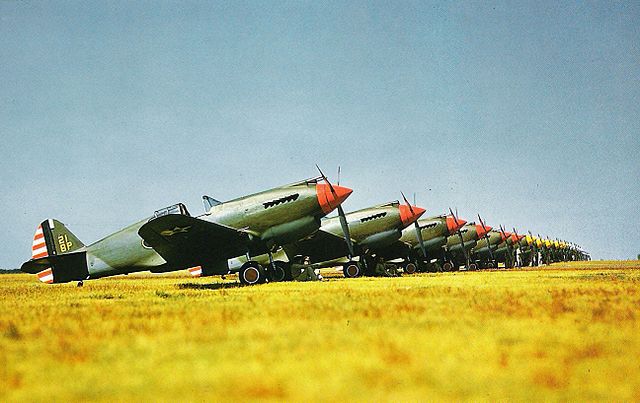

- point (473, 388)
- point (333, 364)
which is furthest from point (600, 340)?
point (333, 364)

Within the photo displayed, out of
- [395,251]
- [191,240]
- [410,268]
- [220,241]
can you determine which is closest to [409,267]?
[410,268]

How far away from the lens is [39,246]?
20.9m

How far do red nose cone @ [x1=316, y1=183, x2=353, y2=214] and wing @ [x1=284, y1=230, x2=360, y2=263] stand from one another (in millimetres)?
7025

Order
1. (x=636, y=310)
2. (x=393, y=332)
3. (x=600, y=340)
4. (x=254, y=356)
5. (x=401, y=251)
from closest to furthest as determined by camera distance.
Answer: (x=254, y=356) < (x=600, y=340) < (x=393, y=332) < (x=636, y=310) < (x=401, y=251)

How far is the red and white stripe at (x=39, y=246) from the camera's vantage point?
68.0 feet

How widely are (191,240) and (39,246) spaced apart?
25.7 ft

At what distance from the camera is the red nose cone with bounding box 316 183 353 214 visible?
760 inches

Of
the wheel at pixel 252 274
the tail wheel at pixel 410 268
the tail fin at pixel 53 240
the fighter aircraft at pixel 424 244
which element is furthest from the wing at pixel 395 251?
the tail fin at pixel 53 240

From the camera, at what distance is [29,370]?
4262 millimetres

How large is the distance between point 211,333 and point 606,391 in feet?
12.9

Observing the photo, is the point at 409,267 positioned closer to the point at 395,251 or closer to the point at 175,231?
the point at 395,251

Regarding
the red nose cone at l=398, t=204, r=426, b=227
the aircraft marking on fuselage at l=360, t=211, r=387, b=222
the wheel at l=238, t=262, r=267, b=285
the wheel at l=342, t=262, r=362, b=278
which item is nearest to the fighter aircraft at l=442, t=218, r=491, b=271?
the red nose cone at l=398, t=204, r=426, b=227

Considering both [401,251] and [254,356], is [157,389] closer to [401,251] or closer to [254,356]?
[254,356]

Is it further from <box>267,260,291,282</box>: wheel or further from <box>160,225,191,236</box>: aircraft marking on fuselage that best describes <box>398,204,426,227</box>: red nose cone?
<box>160,225,191,236</box>: aircraft marking on fuselage
